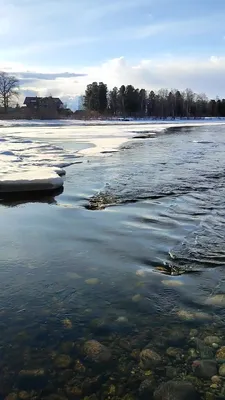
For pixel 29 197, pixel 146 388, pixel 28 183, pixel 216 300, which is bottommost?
pixel 146 388

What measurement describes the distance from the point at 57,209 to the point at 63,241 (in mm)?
2402

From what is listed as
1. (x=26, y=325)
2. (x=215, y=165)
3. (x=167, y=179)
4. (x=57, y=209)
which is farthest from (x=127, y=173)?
(x=26, y=325)

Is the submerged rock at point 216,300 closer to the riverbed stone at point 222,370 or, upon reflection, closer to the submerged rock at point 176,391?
the riverbed stone at point 222,370

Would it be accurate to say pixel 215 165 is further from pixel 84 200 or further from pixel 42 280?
pixel 42 280

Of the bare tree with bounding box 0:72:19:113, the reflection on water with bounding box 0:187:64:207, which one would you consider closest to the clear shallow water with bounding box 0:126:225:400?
the reflection on water with bounding box 0:187:64:207

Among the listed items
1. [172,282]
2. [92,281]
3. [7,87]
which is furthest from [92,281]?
[7,87]

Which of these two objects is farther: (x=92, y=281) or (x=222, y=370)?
(x=92, y=281)

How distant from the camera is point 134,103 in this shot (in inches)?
4198

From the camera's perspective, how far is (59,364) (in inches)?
141

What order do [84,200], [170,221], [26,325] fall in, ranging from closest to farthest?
1. [26,325]
2. [170,221]
3. [84,200]

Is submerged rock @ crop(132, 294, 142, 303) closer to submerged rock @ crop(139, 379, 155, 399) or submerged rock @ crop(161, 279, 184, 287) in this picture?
submerged rock @ crop(161, 279, 184, 287)

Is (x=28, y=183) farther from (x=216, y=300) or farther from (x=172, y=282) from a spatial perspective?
(x=216, y=300)

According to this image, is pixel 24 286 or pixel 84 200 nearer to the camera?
pixel 24 286

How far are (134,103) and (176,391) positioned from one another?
10707cm
